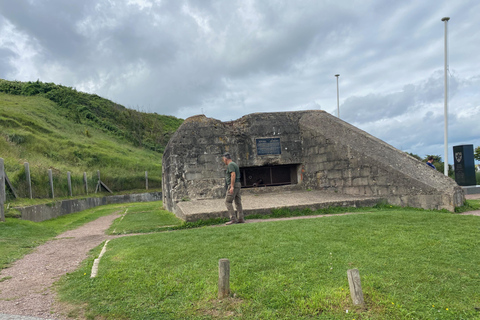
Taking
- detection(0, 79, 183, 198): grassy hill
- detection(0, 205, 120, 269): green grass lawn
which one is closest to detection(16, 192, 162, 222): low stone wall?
detection(0, 79, 183, 198): grassy hill

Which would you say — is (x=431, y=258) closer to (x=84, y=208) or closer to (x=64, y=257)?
(x=64, y=257)

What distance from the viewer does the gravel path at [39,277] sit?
4086 mm

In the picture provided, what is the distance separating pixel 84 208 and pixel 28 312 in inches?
708

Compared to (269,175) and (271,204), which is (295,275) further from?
(269,175)

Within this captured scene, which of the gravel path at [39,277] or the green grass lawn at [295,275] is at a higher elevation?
the green grass lawn at [295,275]

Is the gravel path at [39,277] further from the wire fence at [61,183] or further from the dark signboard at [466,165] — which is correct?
the dark signboard at [466,165]

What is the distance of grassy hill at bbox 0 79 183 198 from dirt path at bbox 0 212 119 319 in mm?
7650

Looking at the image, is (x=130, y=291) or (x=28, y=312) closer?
(x=28, y=312)

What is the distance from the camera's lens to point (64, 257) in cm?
699

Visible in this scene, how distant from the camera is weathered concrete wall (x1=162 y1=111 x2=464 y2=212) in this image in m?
10.7

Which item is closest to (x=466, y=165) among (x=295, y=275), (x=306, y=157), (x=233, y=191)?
(x=306, y=157)

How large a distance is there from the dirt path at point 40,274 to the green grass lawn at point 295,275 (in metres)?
0.27

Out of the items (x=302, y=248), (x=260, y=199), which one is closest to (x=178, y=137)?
(x=260, y=199)

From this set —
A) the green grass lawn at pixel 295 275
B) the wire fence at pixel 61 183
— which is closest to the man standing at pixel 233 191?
the green grass lawn at pixel 295 275
